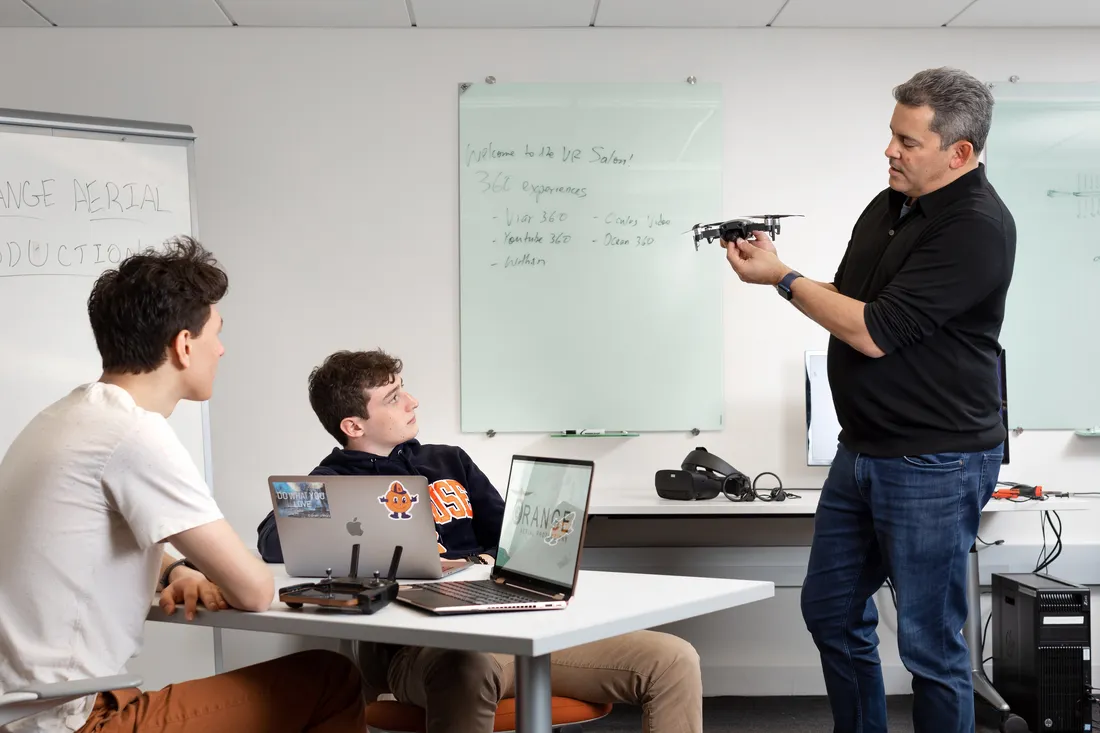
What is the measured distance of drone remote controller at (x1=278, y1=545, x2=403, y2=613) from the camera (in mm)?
1460

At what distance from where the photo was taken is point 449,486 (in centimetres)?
224

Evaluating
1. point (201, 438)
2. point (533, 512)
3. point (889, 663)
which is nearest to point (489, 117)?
point (201, 438)

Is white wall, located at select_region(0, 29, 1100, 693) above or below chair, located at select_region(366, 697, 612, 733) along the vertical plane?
above

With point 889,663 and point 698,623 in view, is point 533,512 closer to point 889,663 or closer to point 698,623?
point 698,623

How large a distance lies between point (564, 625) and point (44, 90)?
309cm

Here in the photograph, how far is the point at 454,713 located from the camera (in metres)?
1.75

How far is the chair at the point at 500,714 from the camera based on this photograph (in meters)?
1.84

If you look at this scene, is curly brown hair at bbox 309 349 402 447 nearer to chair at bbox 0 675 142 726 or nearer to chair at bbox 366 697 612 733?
chair at bbox 366 697 612 733

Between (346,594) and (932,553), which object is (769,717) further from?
(346,594)

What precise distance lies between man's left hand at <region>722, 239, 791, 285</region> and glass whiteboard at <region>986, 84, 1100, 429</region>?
1771 millimetres

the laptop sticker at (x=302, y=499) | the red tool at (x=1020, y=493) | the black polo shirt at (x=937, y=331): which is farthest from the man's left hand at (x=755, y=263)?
the red tool at (x=1020, y=493)

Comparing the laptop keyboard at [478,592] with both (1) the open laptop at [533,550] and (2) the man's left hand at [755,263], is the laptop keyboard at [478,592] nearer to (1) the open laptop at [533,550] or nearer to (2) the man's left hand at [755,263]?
(1) the open laptop at [533,550]

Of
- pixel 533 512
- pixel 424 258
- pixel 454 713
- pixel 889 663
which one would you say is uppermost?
pixel 424 258

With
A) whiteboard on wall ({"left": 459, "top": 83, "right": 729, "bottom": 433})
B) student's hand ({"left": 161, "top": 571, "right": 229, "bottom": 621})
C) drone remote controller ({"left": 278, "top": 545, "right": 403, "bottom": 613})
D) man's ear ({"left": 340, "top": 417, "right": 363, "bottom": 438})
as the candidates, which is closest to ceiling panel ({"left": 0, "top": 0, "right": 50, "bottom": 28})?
whiteboard on wall ({"left": 459, "top": 83, "right": 729, "bottom": 433})
